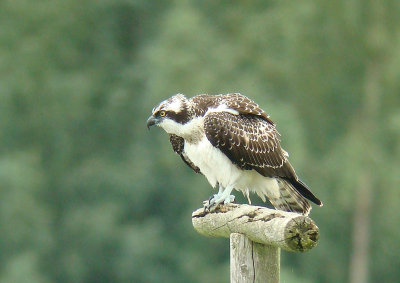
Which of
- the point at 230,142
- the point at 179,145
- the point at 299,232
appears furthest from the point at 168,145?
the point at 299,232

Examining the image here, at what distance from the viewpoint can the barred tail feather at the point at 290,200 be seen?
903cm

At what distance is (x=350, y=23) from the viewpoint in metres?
33.4

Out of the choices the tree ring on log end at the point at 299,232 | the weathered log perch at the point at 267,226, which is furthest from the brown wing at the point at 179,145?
the tree ring on log end at the point at 299,232

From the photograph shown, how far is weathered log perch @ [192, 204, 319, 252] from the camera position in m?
7.00

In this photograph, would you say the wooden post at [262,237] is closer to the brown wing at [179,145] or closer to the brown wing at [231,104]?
the brown wing at [231,104]

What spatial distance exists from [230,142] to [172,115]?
493mm

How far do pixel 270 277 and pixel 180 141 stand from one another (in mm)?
2454

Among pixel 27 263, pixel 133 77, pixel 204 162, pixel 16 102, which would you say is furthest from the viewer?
pixel 133 77

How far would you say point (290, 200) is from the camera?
9125 mm

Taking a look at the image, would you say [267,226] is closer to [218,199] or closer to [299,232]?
[299,232]

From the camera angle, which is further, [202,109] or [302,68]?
[302,68]

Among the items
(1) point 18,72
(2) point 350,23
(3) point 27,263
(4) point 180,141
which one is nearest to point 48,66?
(1) point 18,72

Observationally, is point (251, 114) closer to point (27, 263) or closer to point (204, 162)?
point (204, 162)

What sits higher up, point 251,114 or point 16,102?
point 16,102
